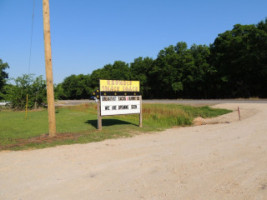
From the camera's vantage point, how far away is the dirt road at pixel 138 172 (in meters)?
3.77

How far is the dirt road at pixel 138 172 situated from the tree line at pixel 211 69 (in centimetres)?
2183

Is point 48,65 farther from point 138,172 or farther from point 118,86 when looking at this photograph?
point 138,172

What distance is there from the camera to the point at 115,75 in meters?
68.8

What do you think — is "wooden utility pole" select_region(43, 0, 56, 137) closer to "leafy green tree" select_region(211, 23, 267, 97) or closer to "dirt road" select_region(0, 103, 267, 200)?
"dirt road" select_region(0, 103, 267, 200)

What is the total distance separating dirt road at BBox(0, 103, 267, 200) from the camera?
3771 mm

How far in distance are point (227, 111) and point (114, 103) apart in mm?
12981

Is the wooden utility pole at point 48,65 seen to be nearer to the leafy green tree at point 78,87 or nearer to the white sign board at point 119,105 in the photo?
the white sign board at point 119,105

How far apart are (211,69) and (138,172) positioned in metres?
42.8

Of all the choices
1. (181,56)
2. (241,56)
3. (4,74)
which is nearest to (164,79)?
(181,56)

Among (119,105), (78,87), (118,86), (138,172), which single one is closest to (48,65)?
(118,86)

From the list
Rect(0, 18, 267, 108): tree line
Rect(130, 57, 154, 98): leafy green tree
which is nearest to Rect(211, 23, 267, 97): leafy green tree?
Rect(0, 18, 267, 108): tree line

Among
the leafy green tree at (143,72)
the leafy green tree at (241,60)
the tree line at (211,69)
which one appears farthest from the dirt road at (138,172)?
the leafy green tree at (143,72)

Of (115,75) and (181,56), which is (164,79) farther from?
(115,75)

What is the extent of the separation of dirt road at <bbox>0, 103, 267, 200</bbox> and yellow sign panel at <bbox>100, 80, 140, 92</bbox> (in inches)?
179
